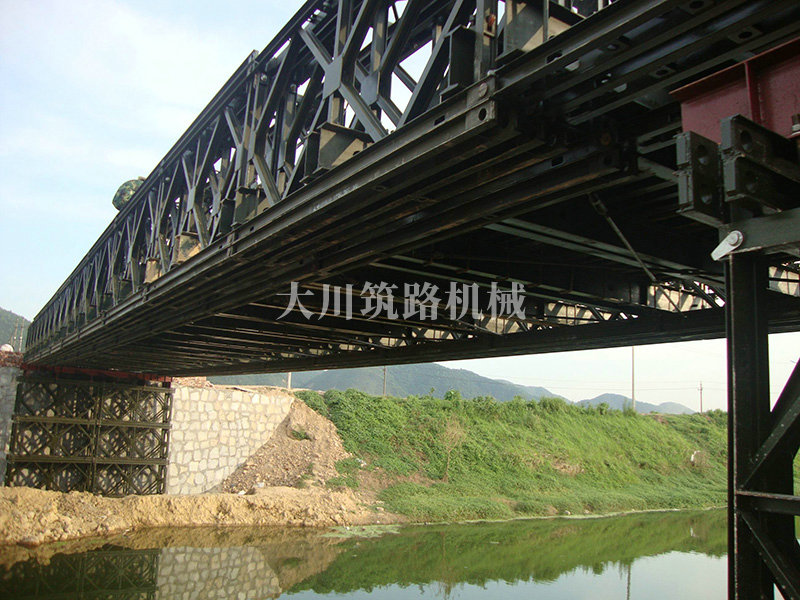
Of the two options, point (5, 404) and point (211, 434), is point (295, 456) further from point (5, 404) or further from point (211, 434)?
point (5, 404)

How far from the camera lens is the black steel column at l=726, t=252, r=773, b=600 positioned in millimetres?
2820

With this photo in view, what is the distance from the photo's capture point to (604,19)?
11.4ft

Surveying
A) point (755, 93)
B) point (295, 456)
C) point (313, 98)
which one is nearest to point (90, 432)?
point (295, 456)

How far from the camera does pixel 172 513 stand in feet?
64.4

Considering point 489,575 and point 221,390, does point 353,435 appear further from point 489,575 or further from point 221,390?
point 489,575

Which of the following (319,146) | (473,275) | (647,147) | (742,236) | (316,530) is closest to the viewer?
(742,236)

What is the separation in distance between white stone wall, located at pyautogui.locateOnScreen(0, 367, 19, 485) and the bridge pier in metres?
0.15

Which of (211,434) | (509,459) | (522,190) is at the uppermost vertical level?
(522,190)

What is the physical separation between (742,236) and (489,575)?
15479 millimetres

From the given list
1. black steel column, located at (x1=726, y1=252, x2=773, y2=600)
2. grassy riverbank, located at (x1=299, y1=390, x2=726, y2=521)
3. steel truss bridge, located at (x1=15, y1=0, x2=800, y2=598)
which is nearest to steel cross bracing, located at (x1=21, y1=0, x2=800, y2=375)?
steel truss bridge, located at (x1=15, y1=0, x2=800, y2=598)

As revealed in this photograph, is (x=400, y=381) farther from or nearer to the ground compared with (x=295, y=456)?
farther from the ground

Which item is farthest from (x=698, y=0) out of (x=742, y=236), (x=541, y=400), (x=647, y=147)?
(x=541, y=400)

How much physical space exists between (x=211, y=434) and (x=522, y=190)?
22.0 metres

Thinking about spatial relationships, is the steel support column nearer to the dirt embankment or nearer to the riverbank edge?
the riverbank edge
